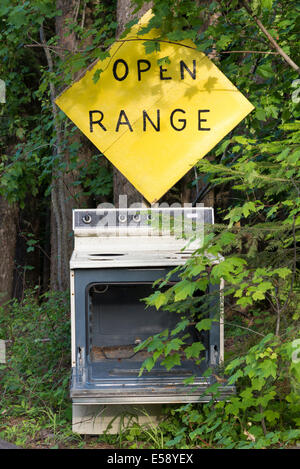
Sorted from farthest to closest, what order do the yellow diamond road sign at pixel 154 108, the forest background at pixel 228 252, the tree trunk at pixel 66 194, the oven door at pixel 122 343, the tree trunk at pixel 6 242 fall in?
the tree trunk at pixel 6 242, the tree trunk at pixel 66 194, the yellow diamond road sign at pixel 154 108, the oven door at pixel 122 343, the forest background at pixel 228 252

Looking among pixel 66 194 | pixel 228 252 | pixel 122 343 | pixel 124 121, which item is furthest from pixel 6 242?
pixel 124 121

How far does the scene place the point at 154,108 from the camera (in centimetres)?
516

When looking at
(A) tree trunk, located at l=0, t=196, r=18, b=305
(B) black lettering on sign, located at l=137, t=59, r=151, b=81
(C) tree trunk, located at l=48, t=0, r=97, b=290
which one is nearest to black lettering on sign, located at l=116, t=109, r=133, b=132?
(B) black lettering on sign, located at l=137, t=59, r=151, b=81

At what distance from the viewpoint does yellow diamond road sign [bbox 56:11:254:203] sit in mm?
5156

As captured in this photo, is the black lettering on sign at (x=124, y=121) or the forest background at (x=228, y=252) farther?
the black lettering on sign at (x=124, y=121)

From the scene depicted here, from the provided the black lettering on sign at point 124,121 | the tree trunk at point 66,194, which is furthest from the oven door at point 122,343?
the tree trunk at point 66,194

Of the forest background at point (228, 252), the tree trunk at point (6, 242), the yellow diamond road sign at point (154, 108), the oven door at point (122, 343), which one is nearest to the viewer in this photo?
the forest background at point (228, 252)

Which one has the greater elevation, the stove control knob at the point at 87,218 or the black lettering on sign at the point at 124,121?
the black lettering on sign at the point at 124,121

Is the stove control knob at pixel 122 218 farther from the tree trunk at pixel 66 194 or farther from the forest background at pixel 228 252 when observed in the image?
the tree trunk at pixel 66 194

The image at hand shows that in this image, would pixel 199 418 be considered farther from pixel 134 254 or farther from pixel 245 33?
pixel 245 33

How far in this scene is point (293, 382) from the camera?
381 cm

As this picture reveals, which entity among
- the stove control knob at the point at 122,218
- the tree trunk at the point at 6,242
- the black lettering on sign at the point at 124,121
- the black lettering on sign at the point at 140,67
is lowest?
the tree trunk at the point at 6,242

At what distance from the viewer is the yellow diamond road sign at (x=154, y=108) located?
516 cm

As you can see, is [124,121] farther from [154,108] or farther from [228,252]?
[228,252]
